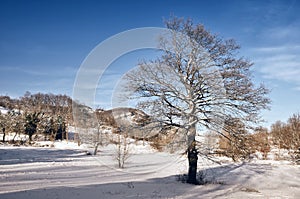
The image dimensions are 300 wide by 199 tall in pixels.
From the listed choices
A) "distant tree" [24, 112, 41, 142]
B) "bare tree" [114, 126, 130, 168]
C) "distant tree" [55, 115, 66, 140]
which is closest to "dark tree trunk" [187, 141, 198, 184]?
"bare tree" [114, 126, 130, 168]

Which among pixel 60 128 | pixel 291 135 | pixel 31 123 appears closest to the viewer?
pixel 291 135

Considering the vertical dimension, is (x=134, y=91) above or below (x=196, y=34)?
below

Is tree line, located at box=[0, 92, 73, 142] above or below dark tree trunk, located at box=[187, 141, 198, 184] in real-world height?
above

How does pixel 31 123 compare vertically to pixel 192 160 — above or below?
above

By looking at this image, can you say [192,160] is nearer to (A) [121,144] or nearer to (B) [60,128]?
(A) [121,144]

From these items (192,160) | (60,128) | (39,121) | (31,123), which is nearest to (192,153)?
(192,160)

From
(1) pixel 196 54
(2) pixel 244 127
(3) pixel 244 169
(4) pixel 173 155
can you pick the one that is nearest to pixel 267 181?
(3) pixel 244 169

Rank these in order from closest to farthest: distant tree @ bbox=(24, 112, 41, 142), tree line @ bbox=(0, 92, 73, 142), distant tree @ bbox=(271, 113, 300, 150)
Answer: distant tree @ bbox=(271, 113, 300, 150) < tree line @ bbox=(0, 92, 73, 142) < distant tree @ bbox=(24, 112, 41, 142)

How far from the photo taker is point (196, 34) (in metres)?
11.7

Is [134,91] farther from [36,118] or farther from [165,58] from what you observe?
[36,118]

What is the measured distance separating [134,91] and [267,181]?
1510cm

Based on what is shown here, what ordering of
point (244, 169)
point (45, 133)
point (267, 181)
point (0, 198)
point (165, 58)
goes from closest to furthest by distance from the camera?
point (0, 198) → point (165, 58) → point (267, 181) → point (244, 169) → point (45, 133)

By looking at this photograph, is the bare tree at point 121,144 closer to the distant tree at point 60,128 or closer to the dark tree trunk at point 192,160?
the dark tree trunk at point 192,160

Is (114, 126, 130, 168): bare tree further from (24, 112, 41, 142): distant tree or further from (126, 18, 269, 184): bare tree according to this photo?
(24, 112, 41, 142): distant tree
